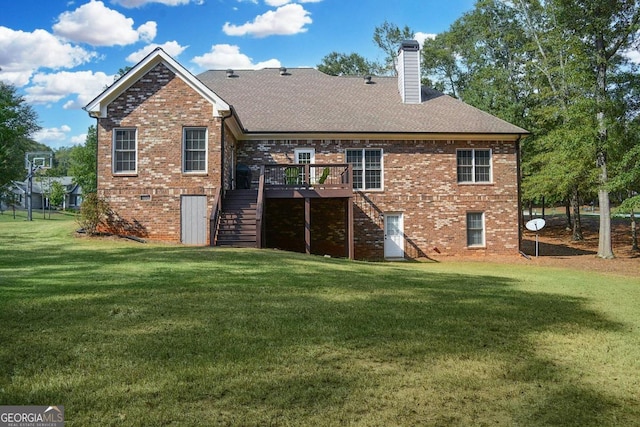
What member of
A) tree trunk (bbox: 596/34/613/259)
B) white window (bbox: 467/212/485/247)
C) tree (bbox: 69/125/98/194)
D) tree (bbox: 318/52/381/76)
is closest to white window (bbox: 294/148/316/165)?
white window (bbox: 467/212/485/247)

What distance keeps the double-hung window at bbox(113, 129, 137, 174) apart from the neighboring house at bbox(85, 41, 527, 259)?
0.12 feet

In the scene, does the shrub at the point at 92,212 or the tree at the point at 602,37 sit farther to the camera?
the tree at the point at 602,37

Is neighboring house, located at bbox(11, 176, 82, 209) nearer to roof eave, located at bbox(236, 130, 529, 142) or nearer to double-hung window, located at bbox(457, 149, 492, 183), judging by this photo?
roof eave, located at bbox(236, 130, 529, 142)

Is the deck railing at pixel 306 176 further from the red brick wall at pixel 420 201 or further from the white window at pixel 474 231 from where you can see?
the white window at pixel 474 231

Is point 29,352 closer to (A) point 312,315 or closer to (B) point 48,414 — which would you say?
(B) point 48,414

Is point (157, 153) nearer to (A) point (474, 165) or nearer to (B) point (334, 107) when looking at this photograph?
(B) point (334, 107)

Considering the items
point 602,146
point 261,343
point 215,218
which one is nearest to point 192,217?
point 215,218

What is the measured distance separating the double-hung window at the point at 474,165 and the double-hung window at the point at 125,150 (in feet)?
43.9

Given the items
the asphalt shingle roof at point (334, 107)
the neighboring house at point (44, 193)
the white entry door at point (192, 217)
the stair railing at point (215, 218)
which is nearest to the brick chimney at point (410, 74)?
the asphalt shingle roof at point (334, 107)

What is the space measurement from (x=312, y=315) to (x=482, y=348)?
7.55ft

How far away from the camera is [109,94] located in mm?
17641

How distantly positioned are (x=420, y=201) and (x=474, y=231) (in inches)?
110

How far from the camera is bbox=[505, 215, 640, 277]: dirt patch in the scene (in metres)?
19.3

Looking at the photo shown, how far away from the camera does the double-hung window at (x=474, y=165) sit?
21.8m
